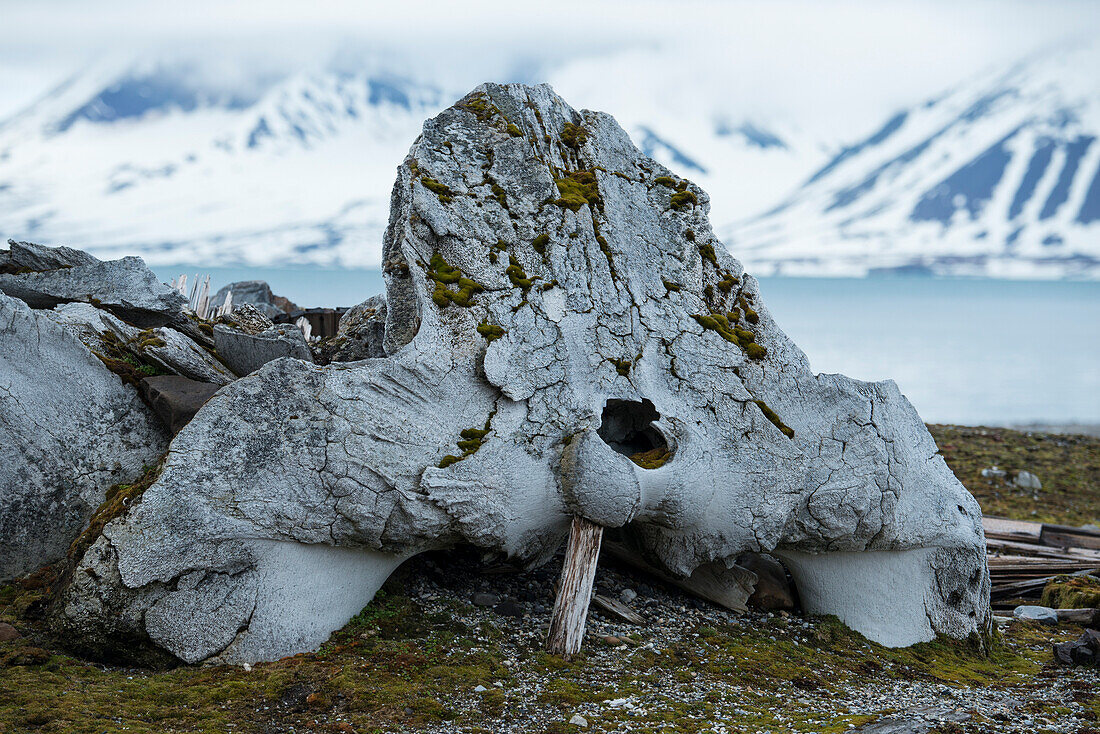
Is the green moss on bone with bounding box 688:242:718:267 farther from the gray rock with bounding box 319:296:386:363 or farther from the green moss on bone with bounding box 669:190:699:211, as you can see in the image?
the gray rock with bounding box 319:296:386:363

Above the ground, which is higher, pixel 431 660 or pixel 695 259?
pixel 695 259

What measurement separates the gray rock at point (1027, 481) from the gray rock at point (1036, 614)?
36.6ft

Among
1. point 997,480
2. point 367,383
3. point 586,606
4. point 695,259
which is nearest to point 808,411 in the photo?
point 695,259

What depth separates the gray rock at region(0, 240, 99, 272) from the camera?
1202 centimetres

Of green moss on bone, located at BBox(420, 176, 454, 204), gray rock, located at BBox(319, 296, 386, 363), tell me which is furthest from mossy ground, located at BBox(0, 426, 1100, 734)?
green moss on bone, located at BBox(420, 176, 454, 204)

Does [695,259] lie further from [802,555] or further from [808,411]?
[802,555]

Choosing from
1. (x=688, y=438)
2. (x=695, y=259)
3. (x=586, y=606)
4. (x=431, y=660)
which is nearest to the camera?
(x=431, y=660)

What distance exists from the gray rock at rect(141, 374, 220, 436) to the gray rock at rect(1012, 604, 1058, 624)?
11163 millimetres

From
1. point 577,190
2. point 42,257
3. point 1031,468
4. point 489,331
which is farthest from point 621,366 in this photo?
point 1031,468

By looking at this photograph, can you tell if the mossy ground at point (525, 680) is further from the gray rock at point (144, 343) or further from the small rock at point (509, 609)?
the gray rock at point (144, 343)

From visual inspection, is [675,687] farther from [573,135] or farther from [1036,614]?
[1036,614]

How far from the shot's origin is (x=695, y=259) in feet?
35.5

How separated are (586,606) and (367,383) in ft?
10.2

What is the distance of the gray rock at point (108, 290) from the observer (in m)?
11.5
